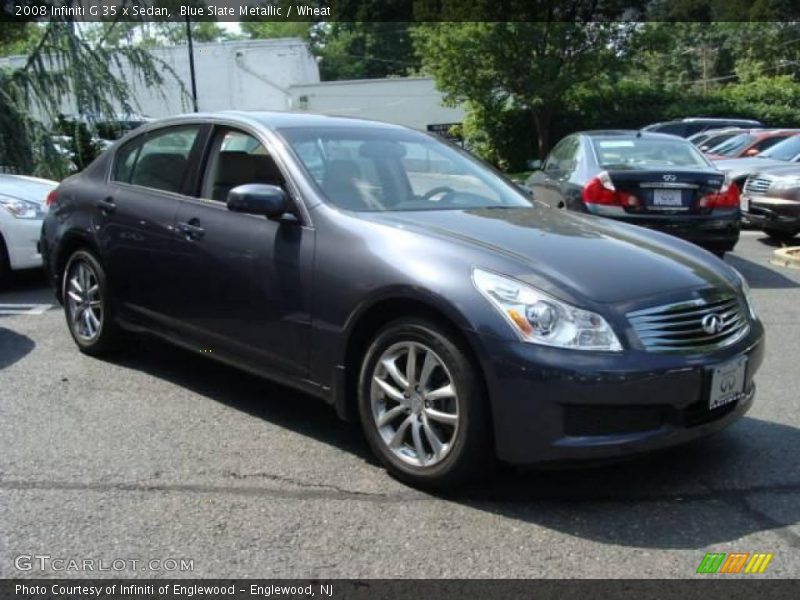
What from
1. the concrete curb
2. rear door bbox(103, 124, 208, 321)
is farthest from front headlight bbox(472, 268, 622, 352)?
the concrete curb

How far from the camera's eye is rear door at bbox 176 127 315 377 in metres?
4.09

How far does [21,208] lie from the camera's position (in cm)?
823

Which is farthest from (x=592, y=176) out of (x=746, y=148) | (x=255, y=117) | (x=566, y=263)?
(x=746, y=148)

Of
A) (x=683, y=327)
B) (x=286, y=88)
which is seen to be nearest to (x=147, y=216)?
(x=683, y=327)

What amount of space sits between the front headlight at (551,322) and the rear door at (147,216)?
2232mm

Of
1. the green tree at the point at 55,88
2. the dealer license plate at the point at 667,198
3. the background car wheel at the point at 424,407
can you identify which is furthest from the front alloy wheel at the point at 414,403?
the green tree at the point at 55,88

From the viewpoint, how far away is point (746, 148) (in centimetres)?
1514

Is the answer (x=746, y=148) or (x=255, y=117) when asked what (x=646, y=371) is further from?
(x=746, y=148)

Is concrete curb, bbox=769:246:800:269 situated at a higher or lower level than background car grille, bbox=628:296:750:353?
lower

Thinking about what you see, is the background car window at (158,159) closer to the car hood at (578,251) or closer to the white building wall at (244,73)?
the car hood at (578,251)

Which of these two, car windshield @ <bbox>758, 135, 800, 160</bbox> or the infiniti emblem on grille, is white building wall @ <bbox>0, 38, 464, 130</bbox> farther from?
the infiniti emblem on grille

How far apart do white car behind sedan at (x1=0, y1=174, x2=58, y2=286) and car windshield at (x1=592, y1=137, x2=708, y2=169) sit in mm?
5710

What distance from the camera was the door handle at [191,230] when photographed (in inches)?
181
